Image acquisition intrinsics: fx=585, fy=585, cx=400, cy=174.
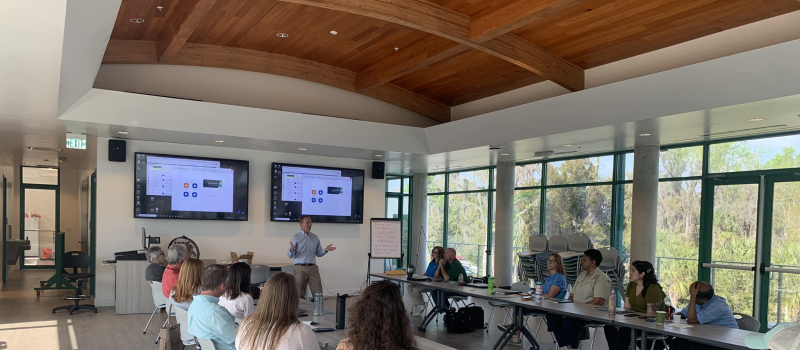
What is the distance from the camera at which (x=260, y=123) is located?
887cm

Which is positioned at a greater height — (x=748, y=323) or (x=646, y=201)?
(x=646, y=201)

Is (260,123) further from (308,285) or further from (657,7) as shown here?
(657,7)

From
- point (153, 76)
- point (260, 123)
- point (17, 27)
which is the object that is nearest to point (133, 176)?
point (153, 76)

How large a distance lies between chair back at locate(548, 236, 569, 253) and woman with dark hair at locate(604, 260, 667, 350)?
160 inches

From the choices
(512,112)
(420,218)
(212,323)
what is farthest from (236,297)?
(420,218)

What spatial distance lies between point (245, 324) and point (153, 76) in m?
6.71

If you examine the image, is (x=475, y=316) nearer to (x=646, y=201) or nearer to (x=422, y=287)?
(x=422, y=287)

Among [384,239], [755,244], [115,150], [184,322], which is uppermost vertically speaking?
[115,150]

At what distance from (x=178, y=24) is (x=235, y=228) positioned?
3891 mm

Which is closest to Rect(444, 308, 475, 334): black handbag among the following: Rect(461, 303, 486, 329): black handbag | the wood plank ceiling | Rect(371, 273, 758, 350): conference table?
Rect(461, 303, 486, 329): black handbag

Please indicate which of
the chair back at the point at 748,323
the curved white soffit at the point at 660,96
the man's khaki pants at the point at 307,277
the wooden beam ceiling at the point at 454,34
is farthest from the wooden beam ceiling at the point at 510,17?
the man's khaki pants at the point at 307,277

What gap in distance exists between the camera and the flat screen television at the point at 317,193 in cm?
1044

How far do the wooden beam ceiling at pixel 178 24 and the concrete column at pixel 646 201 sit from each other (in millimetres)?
6125

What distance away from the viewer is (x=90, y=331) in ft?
24.1
